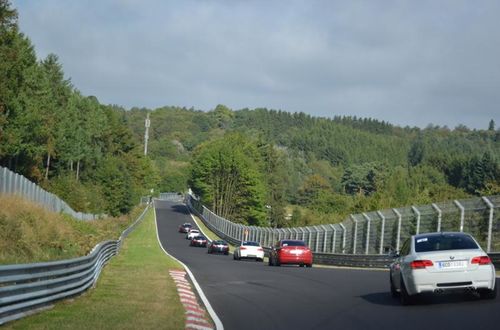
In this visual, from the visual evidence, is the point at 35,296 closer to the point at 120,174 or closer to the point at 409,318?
the point at 409,318

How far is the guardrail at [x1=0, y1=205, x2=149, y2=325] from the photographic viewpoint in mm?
11906

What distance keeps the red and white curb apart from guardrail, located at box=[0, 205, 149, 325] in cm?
247

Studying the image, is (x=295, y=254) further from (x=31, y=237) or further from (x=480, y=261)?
(x=480, y=261)

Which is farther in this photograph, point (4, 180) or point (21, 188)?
point (21, 188)

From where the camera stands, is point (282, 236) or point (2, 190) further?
point (282, 236)

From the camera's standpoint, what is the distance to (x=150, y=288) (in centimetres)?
2100

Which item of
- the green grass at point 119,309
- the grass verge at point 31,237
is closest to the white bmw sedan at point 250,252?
the grass verge at point 31,237

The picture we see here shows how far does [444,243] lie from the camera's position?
1520 centimetres

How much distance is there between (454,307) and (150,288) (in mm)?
9425

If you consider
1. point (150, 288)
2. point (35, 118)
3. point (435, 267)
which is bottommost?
point (150, 288)

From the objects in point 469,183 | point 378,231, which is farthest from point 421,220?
point 469,183

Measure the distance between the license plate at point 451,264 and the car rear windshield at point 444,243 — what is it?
0.58m

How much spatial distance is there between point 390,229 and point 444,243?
62.3 ft

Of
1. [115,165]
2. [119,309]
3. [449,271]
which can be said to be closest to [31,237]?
[119,309]
